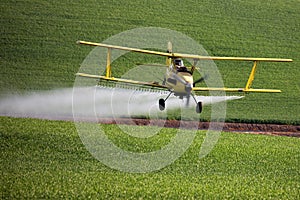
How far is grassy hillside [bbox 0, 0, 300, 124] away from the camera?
143 ft

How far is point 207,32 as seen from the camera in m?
52.7

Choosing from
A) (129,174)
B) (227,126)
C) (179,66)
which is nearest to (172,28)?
(227,126)

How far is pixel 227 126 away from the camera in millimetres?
38469

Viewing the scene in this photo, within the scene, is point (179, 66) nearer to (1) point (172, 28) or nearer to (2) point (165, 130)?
(2) point (165, 130)

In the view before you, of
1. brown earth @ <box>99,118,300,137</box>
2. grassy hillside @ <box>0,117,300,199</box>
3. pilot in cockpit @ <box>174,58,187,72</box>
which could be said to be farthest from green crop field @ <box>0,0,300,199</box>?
pilot in cockpit @ <box>174,58,187,72</box>

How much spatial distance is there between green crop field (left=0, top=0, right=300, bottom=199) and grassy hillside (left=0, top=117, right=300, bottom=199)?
4 centimetres

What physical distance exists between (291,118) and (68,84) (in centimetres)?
1520

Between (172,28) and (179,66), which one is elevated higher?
(172,28)

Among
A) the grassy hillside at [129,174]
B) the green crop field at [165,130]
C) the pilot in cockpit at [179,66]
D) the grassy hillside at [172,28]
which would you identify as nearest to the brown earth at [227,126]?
the green crop field at [165,130]

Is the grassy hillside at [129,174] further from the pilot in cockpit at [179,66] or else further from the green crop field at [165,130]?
the pilot in cockpit at [179,66]

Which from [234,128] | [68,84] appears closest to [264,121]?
[234,128]

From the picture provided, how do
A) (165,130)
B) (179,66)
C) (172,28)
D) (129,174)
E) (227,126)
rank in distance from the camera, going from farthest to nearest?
(172,28)
(227,126)
(165,130)
(129,174)
(179,66)

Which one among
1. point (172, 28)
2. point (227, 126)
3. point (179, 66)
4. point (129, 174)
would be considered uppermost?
point (172, 28)

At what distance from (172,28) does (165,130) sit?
847 inches
